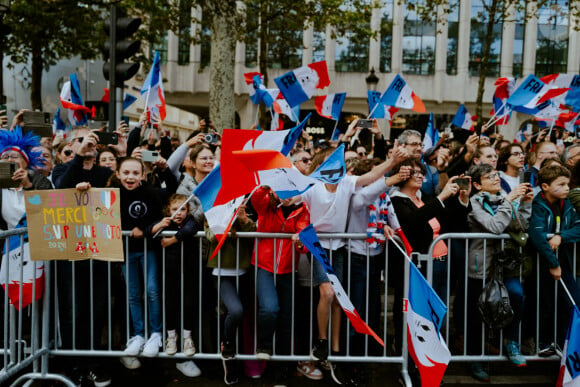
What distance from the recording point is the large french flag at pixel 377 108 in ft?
27.1

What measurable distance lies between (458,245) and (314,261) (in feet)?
4.91

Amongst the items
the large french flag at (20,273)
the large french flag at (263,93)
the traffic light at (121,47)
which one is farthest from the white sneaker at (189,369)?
the large french flag at (263,93)

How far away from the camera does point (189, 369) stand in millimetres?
4730

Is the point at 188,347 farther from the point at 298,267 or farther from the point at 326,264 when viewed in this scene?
the point at 326,264

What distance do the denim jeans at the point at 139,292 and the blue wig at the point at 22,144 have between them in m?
1.24

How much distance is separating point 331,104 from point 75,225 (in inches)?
212

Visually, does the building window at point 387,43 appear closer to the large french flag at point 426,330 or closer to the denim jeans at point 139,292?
the denim jeans at point 139,292

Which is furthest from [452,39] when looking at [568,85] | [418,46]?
[568,85]

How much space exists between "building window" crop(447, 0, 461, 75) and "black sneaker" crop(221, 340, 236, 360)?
1048 inches

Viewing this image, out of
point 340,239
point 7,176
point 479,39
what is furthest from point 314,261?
point 479,39

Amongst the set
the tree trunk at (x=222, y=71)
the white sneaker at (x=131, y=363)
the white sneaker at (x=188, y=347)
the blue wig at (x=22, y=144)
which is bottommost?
the white sneaker at (x=131, y=363)

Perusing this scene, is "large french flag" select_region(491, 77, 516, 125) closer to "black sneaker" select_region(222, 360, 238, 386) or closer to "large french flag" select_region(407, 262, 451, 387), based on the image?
"large french flag" select_region(407, 262, 451, 387)

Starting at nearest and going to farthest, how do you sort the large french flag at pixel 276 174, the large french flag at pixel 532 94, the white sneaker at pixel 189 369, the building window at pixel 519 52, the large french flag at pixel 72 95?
the large french flag at pixel 276 174 → the white sneaker at pixel 189 369 → the large french flag at pixel 72 95 → the large french flag at pixel 532 94 → the building window at pixel 519 52

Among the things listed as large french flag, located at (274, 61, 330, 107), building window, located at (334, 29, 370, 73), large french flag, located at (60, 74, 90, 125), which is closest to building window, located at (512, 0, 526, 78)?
building window, located at (334, 29, 370, 73)
